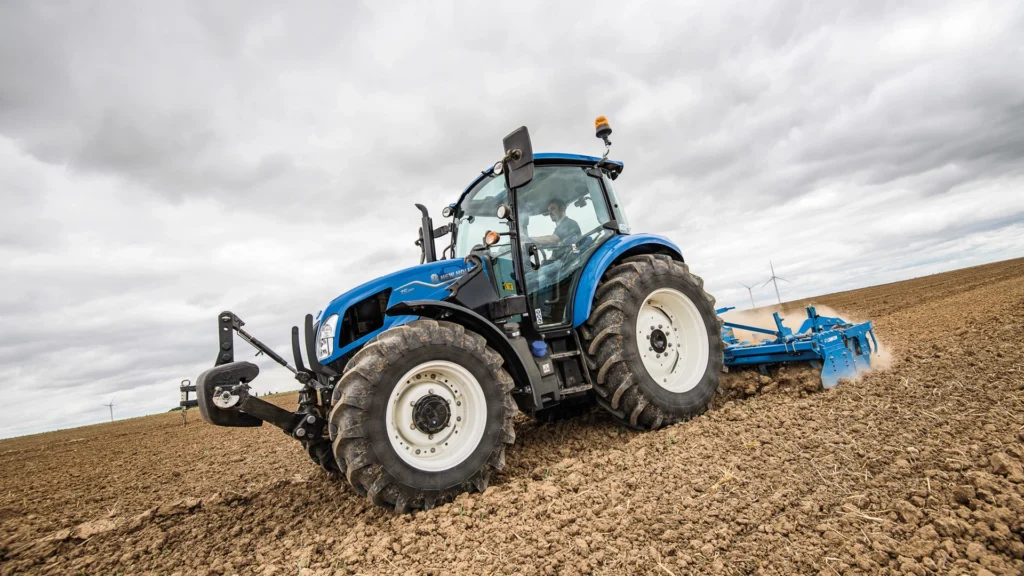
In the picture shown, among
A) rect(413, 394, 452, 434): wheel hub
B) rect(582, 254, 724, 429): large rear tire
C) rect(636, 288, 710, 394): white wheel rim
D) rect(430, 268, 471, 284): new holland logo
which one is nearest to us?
rect(413, 394, 452, 434): wheel hub

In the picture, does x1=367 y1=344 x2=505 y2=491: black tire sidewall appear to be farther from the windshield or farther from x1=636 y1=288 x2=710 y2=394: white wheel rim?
x1=636 y1=288 x2=710 y2=394: white wheel rim

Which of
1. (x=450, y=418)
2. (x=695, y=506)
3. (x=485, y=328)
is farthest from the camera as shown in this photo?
(x=485, y=328)

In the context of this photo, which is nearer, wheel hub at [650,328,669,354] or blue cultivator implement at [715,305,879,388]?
wheel hub at [650,328,669,354]

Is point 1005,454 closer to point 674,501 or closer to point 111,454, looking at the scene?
point 674,501

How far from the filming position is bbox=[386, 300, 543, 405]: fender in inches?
130

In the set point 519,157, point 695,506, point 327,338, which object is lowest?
point 695,506

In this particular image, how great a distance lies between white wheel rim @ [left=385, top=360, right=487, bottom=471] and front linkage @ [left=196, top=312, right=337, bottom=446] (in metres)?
0.62

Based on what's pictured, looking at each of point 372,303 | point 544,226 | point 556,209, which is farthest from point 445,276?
point 556,209

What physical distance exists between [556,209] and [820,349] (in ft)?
8.62

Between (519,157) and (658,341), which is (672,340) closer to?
(658,341)

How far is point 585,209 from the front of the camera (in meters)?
4.71

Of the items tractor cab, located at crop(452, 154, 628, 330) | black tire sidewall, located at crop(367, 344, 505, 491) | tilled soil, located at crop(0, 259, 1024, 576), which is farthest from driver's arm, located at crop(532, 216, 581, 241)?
tilled soil, located at crop(0, 259, 1024, 576)

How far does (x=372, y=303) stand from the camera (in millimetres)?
3631

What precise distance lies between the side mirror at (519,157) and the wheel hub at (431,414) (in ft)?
5.21
